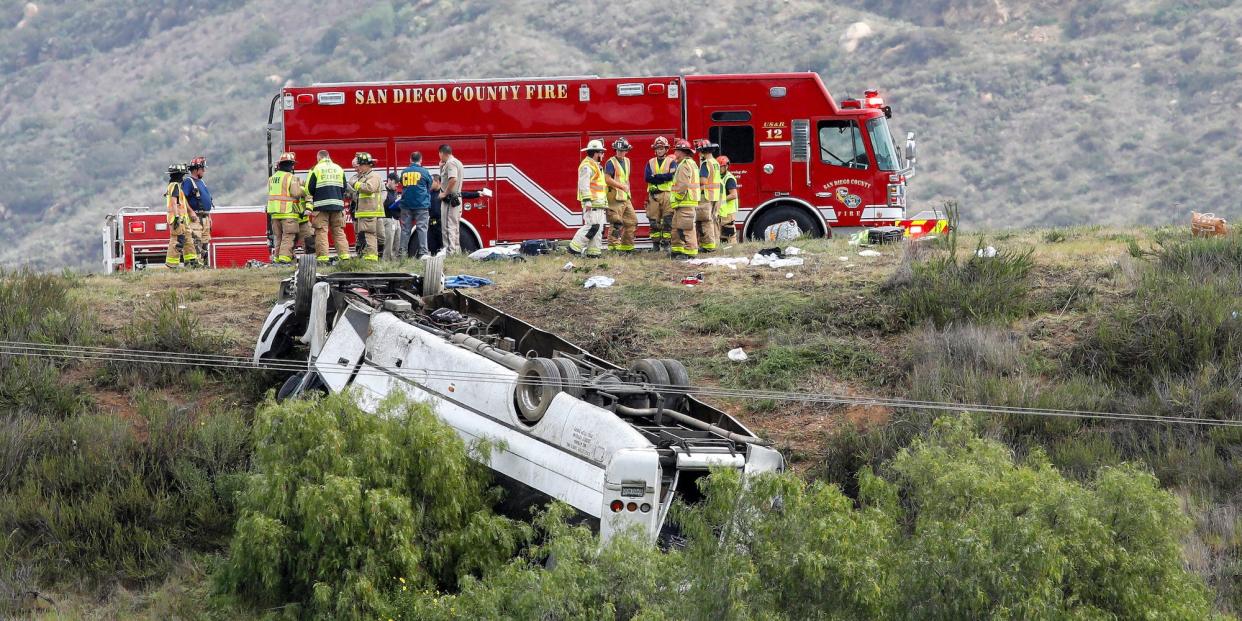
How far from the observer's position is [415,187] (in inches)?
787

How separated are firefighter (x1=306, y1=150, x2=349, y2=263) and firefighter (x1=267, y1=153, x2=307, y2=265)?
0.73ft

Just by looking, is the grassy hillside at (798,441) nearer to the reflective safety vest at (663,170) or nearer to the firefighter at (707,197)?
the firefighter at (707,197)

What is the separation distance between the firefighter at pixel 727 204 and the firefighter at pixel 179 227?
26.1 feet

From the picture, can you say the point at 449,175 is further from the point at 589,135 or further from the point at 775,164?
the point at 775,164

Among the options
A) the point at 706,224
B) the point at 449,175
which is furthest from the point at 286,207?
the point at 706,224

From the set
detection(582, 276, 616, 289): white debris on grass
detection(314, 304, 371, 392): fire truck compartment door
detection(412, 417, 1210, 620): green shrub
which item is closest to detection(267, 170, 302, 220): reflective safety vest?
detection(582, 276, 616, 289): white debris on grass

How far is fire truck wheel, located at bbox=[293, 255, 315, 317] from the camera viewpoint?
43.2ft

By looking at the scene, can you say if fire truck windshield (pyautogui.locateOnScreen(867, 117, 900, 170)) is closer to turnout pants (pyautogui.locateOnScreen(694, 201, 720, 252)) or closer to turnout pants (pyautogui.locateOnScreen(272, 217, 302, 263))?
turnout pants (pyautogui.locateOnScreen(694, 201, 720, 252))

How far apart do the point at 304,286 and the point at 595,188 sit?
692 centimetres

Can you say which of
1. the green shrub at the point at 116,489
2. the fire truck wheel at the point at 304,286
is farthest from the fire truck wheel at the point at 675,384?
the fire truck wheel at the point at 304,286

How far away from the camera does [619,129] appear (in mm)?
22484

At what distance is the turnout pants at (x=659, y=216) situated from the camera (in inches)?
763

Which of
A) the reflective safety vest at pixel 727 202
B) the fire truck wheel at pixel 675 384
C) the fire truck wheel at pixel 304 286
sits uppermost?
the reflective safety vest at pixel 727 202

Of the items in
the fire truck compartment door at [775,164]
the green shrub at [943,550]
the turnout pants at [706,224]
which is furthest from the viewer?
the fire truck compartment door at [775,164]
